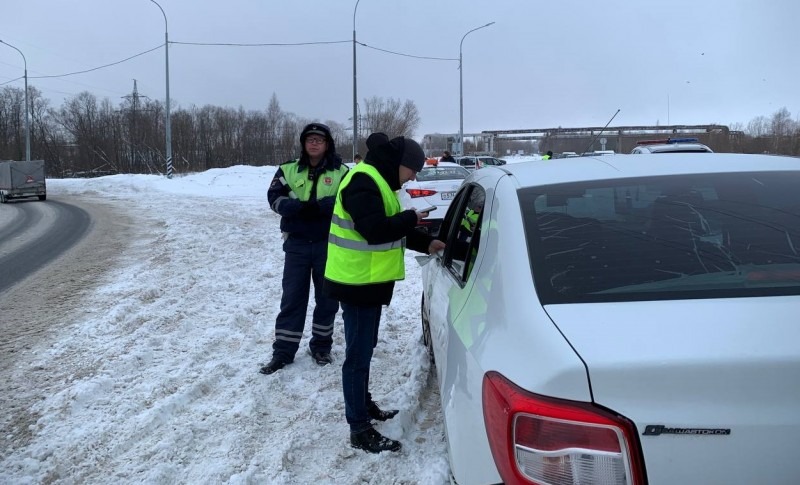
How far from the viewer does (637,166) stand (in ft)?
8.64

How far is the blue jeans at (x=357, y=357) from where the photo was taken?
128 inches

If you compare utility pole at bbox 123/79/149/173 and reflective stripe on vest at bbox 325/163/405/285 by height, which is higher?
utility pole at bbox 123/79/149/173

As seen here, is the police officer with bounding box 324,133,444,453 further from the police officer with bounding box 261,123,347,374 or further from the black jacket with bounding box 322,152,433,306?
the police officer with bounding box 261,123,347,374

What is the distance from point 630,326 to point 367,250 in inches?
69.3

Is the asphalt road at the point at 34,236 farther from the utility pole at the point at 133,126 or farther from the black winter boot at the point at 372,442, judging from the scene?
the utility pole at the point at 133,126

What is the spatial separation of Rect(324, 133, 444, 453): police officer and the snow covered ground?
1.11 ft

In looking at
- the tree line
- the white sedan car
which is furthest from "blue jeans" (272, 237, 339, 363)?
the tree line

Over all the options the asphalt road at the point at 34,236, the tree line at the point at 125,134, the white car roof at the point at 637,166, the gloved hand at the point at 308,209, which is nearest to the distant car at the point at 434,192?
the asphalt road at the point at 34,236

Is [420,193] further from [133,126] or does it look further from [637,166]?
[133,126]

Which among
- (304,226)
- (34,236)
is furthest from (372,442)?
(34,236)

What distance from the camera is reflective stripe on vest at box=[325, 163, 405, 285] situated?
3.13 metres

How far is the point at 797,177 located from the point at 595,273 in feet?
4.15

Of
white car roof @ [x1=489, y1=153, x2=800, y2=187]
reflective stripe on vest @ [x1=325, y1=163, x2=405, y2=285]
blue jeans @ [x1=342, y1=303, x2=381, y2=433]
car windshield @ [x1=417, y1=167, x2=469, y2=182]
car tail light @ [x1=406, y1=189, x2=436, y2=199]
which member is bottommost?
blue jeans @ [x1=342, y1=303, x2=381, y2=433]

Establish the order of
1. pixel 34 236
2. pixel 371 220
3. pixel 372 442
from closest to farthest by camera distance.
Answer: pixel 371 220, pixel 372 442, pixel 34 236
